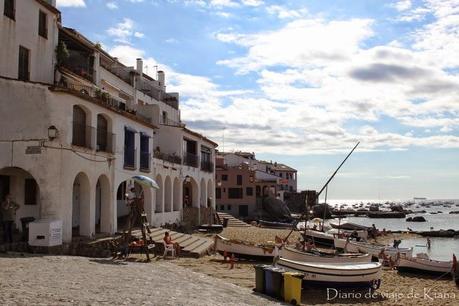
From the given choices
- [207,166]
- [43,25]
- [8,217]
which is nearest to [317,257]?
[8,217]

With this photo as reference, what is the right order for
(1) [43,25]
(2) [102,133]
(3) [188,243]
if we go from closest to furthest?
1. (1) [43,25]
2. (2) [102,133]
3. (3) [188,243]

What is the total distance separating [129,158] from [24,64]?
25.2ft

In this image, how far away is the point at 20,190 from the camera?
23672 millimetres

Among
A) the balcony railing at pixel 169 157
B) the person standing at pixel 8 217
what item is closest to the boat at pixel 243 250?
the balcony railing at pixel 169 157

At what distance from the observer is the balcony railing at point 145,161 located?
1251 inches

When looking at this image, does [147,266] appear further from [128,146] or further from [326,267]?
[128,146]

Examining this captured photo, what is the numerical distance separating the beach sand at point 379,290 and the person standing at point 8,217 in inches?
277

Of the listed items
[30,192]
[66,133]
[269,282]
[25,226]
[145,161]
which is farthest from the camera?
[145,161]

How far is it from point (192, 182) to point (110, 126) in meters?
19.7

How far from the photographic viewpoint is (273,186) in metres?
84.2

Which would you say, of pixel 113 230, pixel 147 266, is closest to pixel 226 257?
pixel 113 230

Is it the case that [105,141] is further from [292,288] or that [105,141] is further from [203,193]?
[203,193]

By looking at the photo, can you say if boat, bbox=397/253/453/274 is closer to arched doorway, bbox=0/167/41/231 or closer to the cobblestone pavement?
the cobblestone pavement

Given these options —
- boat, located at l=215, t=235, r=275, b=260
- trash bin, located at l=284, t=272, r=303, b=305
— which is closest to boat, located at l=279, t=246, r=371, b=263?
boat, located at l=215, t=235, r=275, b=260
